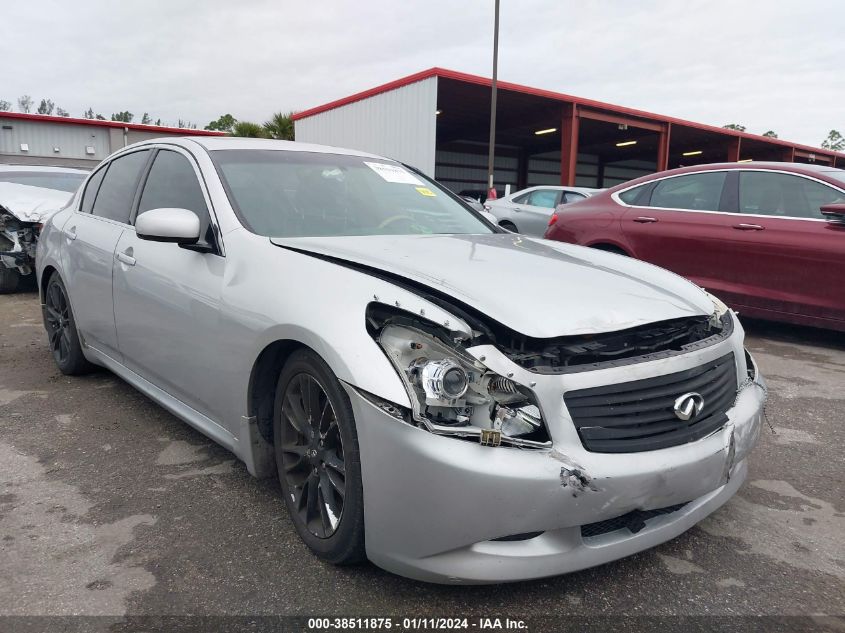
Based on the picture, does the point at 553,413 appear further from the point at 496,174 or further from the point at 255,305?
the point at 496,174

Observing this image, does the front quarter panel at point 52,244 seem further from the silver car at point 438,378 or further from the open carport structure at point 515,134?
the open carport structure at point 515,134

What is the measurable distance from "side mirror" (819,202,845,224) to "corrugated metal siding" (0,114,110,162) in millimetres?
27612

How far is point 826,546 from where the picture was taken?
7.44 feet

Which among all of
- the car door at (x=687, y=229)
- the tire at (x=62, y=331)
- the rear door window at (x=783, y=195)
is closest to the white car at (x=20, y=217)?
the tire at (x=62, y=331)

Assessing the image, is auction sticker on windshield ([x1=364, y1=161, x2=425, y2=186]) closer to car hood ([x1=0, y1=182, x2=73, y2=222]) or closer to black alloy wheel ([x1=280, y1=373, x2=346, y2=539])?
black alloy wheel ([x1=280, y1=373, x2=346, y2=539])

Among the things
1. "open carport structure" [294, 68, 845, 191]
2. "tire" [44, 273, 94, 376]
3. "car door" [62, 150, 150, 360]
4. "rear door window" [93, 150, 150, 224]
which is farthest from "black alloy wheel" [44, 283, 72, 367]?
"open carport structure" [294, 68, 845, 191]

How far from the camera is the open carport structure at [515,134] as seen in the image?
15.8m

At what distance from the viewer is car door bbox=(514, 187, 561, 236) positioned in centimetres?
1101

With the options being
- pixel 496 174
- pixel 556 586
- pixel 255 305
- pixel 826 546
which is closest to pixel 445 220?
pixel 255 305

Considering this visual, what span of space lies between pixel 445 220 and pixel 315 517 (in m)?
1.64

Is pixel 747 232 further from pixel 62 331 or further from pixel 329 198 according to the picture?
pixel 62 331

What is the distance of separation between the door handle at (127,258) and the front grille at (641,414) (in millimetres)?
2278

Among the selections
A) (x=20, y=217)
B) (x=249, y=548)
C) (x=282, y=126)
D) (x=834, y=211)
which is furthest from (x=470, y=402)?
(x=282, y=126)

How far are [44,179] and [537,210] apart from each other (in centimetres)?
736
